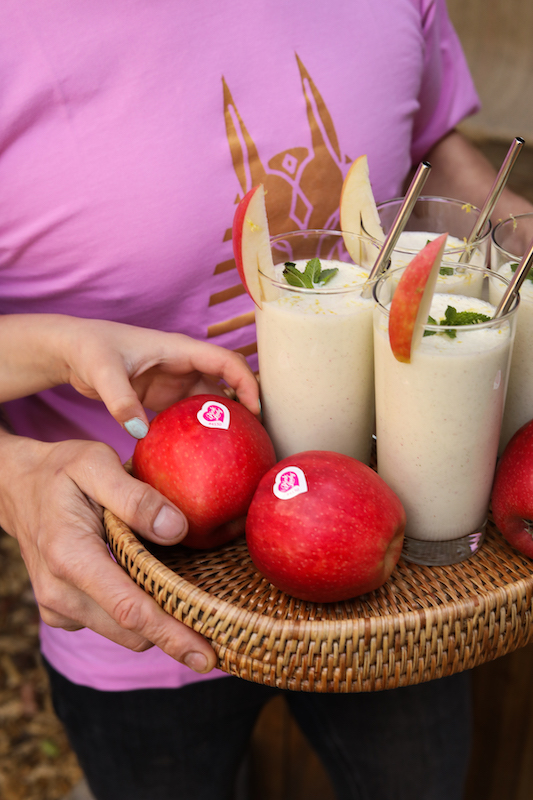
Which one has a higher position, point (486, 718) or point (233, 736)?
point (233, 736)

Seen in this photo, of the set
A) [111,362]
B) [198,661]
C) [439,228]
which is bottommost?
[198,661]

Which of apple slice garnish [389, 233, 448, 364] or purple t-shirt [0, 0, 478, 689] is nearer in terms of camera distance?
apple slice garnish [389, 233, 448, 364]

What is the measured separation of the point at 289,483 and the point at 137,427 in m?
0.21

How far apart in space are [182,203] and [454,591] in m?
0.59

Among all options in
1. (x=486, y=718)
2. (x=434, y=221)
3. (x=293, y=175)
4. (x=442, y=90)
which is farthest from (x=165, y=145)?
(x=486, y=718)

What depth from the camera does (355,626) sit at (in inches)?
25.0

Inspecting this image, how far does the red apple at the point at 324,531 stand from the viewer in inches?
26.6

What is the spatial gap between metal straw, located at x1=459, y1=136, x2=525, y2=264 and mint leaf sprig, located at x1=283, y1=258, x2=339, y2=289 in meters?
0.19

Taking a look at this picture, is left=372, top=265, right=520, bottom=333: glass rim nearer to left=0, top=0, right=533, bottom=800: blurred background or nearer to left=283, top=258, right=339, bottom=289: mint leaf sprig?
left=283, top=258, right=339, bottom=289: mint leaf sprig

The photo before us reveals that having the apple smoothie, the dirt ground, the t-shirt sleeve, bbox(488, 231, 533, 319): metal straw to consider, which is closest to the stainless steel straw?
bbox(488, 231, 533, 319): metal straw

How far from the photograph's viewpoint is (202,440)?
78cm

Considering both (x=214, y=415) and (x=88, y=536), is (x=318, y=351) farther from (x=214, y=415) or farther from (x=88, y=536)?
(x=88, y=536)

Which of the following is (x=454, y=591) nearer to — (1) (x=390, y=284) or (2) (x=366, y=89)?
(1) (x=390, y=284)

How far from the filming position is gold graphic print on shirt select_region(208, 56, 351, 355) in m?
0.92
